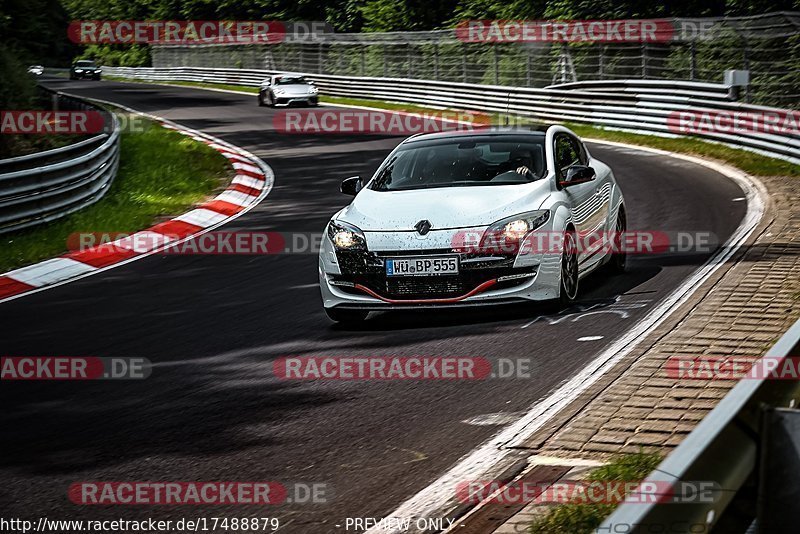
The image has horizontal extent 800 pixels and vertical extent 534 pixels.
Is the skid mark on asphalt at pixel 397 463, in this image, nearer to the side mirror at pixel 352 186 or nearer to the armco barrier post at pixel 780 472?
the armco barrier post at pixel 780 472

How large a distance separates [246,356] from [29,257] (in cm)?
635

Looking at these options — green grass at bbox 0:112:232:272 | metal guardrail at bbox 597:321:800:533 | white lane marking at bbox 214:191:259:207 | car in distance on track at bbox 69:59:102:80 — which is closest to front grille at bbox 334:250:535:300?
metal guardrail at bbox 597:321:800:533

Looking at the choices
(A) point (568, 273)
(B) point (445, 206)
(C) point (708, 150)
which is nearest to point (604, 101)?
(C) point (708, 150)

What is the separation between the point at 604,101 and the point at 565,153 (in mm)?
18484

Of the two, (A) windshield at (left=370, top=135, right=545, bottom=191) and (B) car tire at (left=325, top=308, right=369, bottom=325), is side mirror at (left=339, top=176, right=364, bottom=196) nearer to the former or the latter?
(A) windshield at (left=370, top=135, right=545, bottom=191)

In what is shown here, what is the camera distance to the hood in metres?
8.79

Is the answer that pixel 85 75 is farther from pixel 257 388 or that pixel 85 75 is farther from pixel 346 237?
pixel 257 388

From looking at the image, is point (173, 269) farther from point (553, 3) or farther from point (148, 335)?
point (553, 3)

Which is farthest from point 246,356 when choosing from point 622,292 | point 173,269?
point 173,269

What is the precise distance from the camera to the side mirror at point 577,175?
31.3ft

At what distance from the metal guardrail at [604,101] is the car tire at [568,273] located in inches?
427

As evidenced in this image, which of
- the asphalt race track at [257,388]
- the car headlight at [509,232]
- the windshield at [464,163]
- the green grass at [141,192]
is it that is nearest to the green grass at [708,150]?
the asphalt race track at [257,388]

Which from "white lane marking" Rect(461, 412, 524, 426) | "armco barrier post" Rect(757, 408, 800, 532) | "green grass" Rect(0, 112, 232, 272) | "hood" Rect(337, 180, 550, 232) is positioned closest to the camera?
"armco barrier post" Rect(757, 408, 800, 532)

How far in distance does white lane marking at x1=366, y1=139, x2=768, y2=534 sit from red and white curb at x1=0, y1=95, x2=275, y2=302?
6.37m
